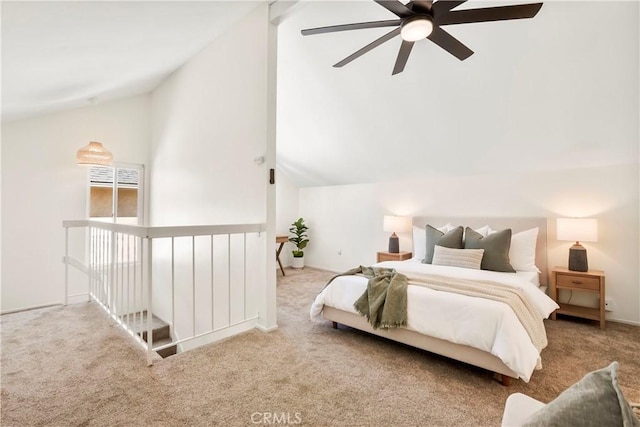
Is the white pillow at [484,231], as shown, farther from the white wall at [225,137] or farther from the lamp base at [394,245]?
the white wall at [225,137]

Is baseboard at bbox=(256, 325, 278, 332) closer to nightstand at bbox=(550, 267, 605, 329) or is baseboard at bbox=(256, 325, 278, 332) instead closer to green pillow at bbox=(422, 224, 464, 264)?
green pillow at bbox=(422, 224, 464, 264)

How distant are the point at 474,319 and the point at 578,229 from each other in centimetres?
208

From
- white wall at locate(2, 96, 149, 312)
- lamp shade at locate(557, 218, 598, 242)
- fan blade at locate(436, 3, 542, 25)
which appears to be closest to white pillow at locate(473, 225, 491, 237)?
lamp shade at locate(557, 218, 598, 242)

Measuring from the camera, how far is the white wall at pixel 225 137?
9.06 feet

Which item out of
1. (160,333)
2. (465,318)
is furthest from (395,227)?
(160,333)

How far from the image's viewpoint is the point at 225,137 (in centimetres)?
325

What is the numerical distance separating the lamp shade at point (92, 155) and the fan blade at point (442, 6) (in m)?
4.01

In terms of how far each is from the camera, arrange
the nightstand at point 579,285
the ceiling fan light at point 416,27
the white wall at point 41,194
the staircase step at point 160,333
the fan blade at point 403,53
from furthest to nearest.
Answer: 1. the staircase step at point 160,333
2. the white wall at point 41,194
3. the nightstand at point 579,285
4. the fan blade at point 403,53
5. the ceiling fan light at point 416,27

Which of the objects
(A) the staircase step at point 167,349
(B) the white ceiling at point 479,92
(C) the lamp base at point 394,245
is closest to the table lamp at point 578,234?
(B) the white ceiling at point 479,92

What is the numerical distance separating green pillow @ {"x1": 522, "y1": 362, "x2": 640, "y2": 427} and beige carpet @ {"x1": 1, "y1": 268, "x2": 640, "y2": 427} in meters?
1.04

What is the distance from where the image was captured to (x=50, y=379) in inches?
73.7

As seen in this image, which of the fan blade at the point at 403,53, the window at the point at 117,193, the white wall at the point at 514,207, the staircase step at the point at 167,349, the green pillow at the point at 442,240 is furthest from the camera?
the window at the point at 117,193

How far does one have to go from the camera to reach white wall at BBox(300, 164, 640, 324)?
3158mm

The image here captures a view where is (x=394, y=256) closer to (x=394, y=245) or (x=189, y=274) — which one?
(x=394, y=245)
